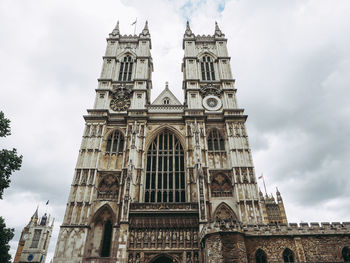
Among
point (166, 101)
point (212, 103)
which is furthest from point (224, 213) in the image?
point (166, 101)

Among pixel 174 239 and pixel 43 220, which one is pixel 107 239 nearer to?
pixel 174 239

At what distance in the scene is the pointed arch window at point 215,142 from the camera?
81.4 feet

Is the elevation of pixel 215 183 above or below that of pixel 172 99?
below

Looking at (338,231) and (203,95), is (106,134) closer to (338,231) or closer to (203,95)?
(203,95)

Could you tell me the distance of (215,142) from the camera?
1000 inches

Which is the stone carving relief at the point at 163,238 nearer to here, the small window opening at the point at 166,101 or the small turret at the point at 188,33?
the small window opening at the point at 166,101

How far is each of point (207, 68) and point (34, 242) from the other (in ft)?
176

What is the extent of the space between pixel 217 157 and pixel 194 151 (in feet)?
8.67

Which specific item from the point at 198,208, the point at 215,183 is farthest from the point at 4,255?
the point at 215,183

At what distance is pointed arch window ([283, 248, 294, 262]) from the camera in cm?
1472

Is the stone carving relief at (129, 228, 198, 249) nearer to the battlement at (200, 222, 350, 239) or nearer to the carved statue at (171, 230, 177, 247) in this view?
the carved statue at (171, 230, 177, 247)

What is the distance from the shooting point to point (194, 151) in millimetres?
23266

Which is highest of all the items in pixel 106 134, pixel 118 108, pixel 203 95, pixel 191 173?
pixel 203 95

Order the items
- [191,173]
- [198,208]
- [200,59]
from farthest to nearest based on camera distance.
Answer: [200,59], [191,173], [198,208]
